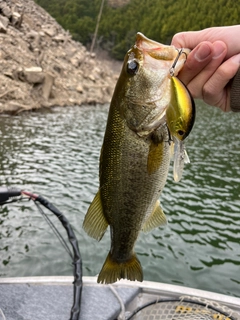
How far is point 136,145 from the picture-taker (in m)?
2.05

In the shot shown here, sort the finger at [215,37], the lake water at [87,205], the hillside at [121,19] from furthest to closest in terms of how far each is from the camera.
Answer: the hillside at [121,19]
the lake water at [87,205]
the finger at [215,37]

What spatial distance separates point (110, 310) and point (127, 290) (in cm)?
46

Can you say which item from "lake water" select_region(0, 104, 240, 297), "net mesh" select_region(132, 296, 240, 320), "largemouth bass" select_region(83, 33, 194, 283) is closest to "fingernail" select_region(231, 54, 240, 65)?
"largemouth bass" select_region(83, 33, 194, 283)

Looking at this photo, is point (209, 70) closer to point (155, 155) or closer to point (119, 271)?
point (155, 155)

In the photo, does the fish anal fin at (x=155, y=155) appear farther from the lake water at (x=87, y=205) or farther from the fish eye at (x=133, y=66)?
the lake water at (x=87, y=205)

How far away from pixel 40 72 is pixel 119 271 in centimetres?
2997

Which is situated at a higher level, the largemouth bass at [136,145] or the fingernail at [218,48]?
the fingernail at [218,48]

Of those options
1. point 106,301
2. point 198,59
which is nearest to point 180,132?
point 198,59

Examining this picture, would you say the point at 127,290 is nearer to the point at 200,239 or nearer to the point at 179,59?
the point at 179,59

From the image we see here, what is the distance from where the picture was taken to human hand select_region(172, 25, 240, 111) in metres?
2.20

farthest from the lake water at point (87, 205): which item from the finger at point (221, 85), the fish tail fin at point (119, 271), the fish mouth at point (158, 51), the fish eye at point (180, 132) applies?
the fish mouth at point (158, 51)

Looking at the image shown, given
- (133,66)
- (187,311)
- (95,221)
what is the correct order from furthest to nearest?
(187,311) < (95,221) < (133,66)

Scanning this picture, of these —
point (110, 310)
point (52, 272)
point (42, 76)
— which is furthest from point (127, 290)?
point (42, 76)

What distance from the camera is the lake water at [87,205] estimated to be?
25.3 ft
